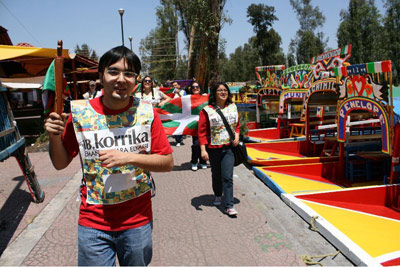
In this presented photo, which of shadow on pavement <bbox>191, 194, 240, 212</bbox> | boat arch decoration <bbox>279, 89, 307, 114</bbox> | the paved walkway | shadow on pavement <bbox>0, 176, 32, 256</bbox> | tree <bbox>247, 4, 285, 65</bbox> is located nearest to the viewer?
the paved walkway

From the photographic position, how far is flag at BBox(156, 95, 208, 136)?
7.73 metres

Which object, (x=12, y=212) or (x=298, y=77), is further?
(x=298, y=77)

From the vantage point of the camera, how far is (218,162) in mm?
4828

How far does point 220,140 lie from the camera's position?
4766mm

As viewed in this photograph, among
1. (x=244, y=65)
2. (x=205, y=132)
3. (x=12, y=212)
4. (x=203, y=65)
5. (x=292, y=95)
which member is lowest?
(x=12, y=212)

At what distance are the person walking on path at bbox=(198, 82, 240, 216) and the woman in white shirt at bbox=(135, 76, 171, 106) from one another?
2.96 m

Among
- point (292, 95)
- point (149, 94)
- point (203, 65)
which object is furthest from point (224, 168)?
point (203, 65)

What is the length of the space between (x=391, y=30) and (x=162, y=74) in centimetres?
3187

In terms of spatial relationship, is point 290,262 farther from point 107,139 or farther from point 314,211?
point 107,139

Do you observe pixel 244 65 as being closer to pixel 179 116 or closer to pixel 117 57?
pixel 179 116

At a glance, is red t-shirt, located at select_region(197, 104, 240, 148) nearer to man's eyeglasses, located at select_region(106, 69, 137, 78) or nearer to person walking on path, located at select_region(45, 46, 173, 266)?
person walking on path, located at select_region(45, 46, 173, 266)

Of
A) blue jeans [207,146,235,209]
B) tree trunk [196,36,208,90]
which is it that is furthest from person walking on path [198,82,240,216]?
tree trunk [196,36,208,90]

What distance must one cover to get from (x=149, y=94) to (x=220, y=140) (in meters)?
3.58

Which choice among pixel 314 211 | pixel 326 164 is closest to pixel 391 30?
pixel 326 164
